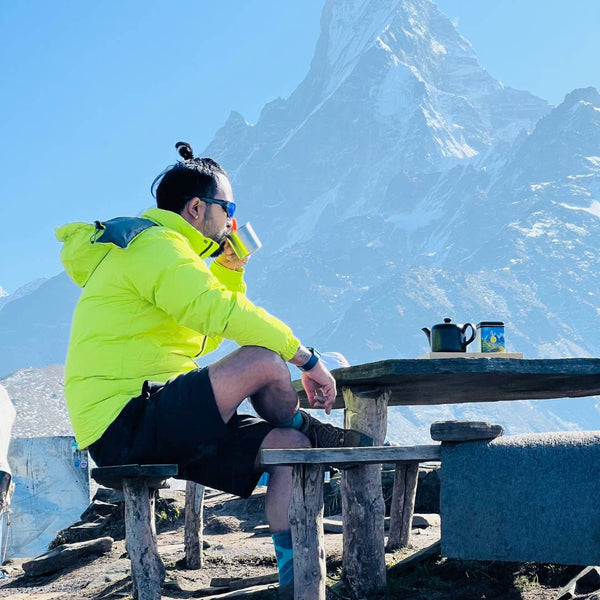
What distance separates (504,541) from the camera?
312cm

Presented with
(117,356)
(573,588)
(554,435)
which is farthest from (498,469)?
(117,356)

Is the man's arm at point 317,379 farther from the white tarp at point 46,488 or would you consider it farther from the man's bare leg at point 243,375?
the white tarp at point 46,488

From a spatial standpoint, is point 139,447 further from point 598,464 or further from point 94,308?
point 598,464

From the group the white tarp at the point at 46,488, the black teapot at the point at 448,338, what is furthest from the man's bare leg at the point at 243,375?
the white tarp at the point at 46,488

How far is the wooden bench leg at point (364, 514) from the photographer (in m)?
4.03

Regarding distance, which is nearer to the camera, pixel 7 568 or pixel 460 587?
pixel 460 587

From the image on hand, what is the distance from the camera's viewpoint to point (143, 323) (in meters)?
3.28

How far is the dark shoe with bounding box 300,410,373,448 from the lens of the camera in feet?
11.4

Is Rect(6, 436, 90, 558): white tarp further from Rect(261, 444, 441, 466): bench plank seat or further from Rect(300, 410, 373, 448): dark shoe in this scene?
Rect(261, 444, 441, 466): bench plank seat

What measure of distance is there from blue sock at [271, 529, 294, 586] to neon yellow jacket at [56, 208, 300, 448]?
72 cm

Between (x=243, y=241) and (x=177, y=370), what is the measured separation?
90 cm

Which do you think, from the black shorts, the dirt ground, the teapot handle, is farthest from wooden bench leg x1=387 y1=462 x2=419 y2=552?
the black shorts

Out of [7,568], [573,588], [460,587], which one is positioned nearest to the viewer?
[573,588]

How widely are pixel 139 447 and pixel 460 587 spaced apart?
168 cm
